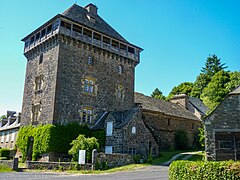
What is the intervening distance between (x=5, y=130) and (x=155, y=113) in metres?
22.6

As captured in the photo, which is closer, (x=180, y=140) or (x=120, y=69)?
(x=120, y=69)

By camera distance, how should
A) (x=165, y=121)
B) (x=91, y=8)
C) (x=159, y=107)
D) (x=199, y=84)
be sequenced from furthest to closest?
(x=199, y=84)
(x=159, y=107)
(x=165, y=121)
(x=91, y=8)

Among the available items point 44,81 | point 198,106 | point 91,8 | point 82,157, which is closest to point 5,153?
point 44,81

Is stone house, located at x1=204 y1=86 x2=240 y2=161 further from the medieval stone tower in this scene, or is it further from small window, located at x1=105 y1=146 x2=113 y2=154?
the medieval stone tower

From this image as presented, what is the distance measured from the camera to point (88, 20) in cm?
3164

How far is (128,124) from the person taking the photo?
26219mm

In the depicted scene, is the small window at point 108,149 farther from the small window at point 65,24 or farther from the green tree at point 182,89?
the green tree at point 182,89

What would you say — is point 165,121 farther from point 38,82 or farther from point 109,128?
point 38,82

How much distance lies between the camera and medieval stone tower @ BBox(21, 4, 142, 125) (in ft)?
90.4

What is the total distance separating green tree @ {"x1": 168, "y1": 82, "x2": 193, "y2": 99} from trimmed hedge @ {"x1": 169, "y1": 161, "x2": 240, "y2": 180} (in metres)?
62.3

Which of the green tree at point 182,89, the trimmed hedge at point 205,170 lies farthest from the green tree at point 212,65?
the trimmed hedge at point 205,170

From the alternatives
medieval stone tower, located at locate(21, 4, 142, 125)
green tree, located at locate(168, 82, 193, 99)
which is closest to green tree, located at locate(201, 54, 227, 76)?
green tree, located at locate(168, 82, 193, 99)

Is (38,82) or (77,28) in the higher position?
(77,28)

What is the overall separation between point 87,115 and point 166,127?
1300 centimetres
